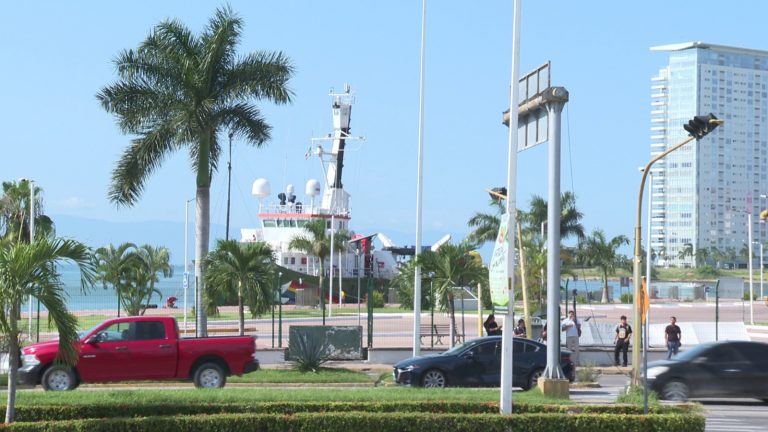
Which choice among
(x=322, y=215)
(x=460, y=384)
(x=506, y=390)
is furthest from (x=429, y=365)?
(x=322, y=215)

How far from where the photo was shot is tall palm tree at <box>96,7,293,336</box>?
28531 millimetres

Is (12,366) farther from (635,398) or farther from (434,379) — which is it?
(434,379)

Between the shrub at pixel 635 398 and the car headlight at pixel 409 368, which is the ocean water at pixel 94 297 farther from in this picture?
the shrub at pixel 635 398

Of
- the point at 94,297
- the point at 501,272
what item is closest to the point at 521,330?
the point at 501,272

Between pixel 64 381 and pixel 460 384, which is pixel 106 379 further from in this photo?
pixel 460 384

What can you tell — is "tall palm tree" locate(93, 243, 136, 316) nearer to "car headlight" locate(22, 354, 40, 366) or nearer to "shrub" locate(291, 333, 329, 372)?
"shrub" locate(291, 333, 329, 372)

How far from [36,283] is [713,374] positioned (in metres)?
13.4

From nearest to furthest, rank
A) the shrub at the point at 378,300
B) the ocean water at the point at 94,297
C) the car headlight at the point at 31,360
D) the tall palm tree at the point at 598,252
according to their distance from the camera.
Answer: the ocean water at the point at 94,297, the car headlight at the point at 31,360, the shrub at the point at 378,300, the tall palm tree at the point at 598,252

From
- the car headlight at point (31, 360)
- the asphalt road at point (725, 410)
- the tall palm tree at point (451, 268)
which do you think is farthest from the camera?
the tall palm tree at point (451, 268)

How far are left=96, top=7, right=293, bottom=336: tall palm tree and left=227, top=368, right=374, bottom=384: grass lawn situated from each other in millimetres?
3701

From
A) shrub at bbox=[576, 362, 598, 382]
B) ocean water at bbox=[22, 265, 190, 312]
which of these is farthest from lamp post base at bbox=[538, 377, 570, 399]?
shrub at bbox=[576, 362, 598, 382]

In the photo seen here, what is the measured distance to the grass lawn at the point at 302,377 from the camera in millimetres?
24891

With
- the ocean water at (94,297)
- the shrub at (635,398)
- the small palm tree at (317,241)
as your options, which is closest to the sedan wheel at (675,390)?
the shrub at (635,398)

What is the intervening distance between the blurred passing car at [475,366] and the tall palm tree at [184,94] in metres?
8.61
